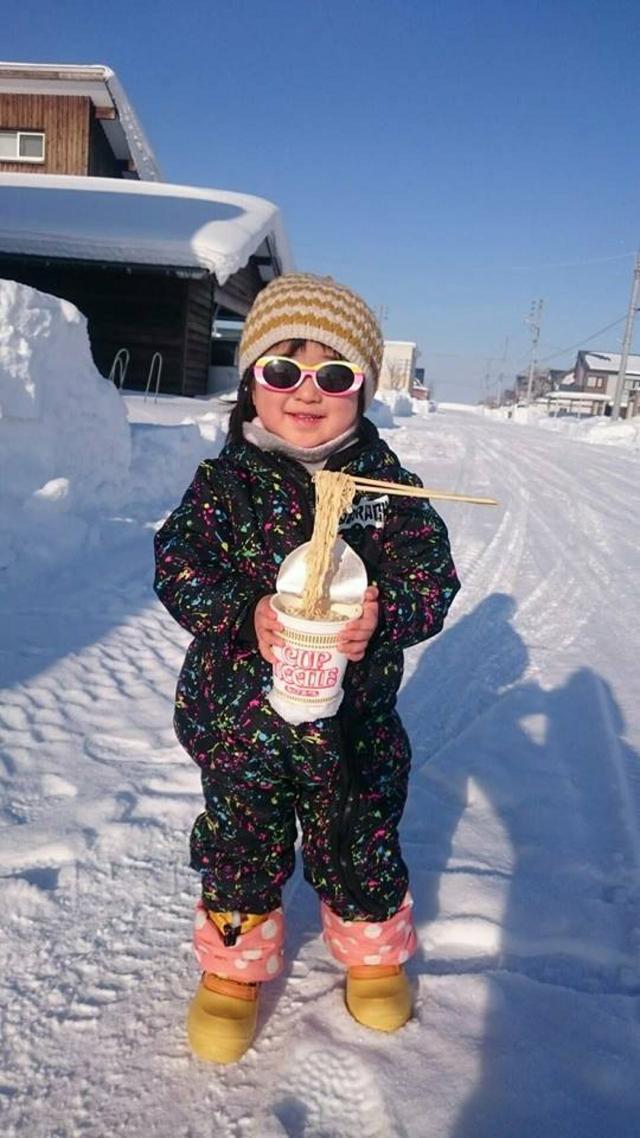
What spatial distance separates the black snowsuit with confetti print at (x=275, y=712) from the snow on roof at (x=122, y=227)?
10404mm

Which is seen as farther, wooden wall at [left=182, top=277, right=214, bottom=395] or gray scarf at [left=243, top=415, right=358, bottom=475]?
wooden wall at [left=182, top=277, right=214, bottom=395]

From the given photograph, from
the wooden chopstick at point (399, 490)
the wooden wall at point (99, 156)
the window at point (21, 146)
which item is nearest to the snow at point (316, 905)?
the wooden chopstick at point (399, 490)

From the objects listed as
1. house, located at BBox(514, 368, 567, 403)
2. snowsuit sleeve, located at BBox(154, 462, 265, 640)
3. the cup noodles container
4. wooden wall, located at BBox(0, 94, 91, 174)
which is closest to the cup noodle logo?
the cup noodles container

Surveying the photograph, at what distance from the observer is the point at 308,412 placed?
1508 millimetres

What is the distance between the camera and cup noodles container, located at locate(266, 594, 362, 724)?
116 cm

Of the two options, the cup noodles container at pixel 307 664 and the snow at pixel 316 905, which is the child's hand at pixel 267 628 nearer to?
the cup noodles container at pixel 307 664

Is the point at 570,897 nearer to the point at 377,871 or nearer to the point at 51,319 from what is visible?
the point at 377,871

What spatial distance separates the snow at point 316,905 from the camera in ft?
4.50

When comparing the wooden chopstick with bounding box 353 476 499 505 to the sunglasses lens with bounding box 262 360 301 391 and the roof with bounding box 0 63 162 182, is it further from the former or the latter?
the roof with bounding box 0 63 162 182

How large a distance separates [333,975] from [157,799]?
0.84m

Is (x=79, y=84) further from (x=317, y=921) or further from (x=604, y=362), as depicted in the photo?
(x=604, y=362)

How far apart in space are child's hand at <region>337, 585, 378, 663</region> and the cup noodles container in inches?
0.4

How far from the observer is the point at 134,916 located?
5.93ft

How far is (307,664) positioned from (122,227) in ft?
40.4
